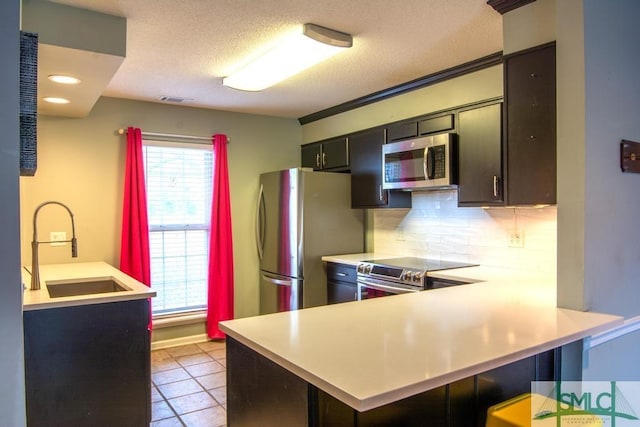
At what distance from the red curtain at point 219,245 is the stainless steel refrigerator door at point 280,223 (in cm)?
36

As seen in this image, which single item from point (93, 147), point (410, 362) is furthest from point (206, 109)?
point (410, 362)

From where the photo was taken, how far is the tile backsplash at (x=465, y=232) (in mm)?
2879

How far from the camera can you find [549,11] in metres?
2.09

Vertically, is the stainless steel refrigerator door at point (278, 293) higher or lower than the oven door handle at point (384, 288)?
lower

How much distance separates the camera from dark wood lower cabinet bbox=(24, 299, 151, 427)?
2.20 meters

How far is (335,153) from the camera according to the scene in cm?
438

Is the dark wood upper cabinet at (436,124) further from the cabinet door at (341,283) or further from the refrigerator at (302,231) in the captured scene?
the cabinet door at (341,283)

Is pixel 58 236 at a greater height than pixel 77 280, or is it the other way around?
pixel 58 236

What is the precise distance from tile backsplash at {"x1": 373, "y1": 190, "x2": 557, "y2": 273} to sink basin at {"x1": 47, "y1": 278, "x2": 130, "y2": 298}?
232cm

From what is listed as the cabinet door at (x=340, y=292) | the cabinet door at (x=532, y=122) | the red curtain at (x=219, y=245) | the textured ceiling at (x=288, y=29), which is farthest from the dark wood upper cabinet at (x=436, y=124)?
the red curtain at (x=219, y=245)

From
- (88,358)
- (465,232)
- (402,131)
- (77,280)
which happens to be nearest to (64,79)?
(77,280)

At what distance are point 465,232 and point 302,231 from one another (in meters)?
1.40

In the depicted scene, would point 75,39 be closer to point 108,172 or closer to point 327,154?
point 108,172

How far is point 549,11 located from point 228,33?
5.45ft
